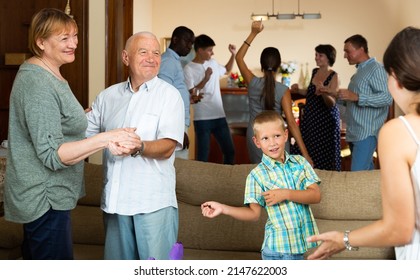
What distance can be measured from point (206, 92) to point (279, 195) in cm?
343

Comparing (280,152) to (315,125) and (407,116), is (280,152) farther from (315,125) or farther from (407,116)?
(315,125)

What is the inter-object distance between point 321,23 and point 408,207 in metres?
9.00

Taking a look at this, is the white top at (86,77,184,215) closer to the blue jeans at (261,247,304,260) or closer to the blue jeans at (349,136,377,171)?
the blue jeans at (261,247,304,260)

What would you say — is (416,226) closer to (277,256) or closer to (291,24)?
(277,256)

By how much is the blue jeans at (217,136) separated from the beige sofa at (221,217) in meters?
1.78

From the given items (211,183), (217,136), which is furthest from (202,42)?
(211,183)

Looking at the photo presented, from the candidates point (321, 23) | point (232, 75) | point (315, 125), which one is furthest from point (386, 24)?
point (315, 125)

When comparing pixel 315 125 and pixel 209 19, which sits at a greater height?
pixel 209 19

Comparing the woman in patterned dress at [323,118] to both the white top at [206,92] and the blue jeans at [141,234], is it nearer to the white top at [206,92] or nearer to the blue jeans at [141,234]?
the white top at [206,92]

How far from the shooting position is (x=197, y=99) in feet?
16.6

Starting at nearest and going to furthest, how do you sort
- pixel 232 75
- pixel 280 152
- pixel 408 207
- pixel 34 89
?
pixel 408 207
pixel 34 89
pixel 280 152
pixel 232 75

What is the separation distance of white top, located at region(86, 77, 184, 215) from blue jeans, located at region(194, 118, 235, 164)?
117 inches

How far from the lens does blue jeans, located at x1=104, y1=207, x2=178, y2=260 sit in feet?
8.14

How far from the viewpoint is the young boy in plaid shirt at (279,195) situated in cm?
240
